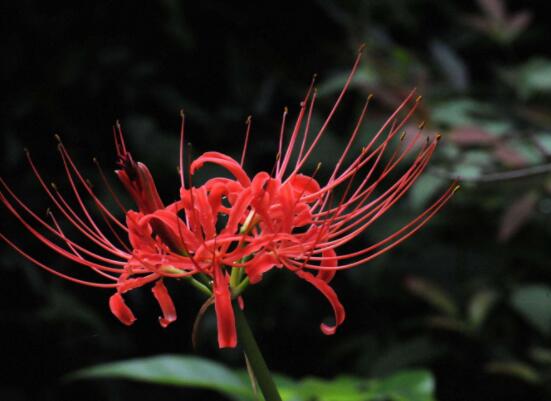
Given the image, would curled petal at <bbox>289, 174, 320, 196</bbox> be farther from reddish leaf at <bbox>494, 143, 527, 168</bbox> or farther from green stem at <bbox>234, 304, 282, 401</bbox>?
reddish leaf at <bbox>494, 143, 527, 168</bbox>

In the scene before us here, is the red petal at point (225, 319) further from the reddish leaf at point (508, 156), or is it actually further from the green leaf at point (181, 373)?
the reddish leaf at point (508, 156)

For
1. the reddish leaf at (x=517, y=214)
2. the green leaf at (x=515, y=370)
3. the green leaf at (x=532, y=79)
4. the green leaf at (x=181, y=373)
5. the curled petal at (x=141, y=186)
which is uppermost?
the green leaf at (x=532, y=79)

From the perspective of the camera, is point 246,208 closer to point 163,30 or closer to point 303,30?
point 163,30

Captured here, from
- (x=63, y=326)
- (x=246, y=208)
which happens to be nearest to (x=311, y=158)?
(x=63, y=326)

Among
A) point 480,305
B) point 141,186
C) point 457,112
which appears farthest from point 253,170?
point 141,186

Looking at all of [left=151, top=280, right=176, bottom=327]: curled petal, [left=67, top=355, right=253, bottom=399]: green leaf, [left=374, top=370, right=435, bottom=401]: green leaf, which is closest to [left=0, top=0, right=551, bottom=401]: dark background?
[left=374, top=370, right=435, bottom=401]: green leaf

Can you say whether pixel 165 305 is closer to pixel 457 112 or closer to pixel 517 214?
pixel 517 214

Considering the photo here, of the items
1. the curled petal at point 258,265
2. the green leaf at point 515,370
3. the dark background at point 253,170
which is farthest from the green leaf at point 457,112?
the curled petal at point 258,265
